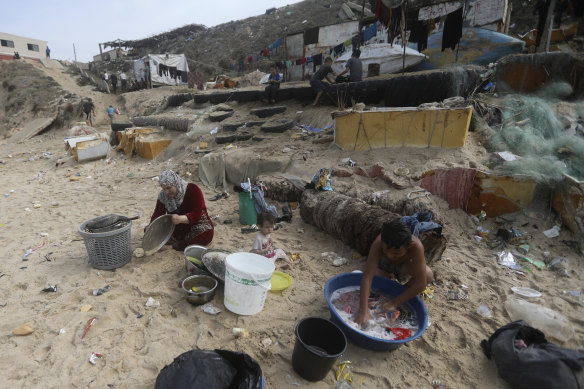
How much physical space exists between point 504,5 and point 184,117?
10.2m

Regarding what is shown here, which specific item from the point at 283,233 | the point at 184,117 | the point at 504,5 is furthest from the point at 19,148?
the point at 504,5

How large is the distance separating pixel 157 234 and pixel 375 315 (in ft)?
7.91

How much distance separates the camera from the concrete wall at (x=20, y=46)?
27.1m

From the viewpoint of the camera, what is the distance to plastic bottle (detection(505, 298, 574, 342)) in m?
2.27

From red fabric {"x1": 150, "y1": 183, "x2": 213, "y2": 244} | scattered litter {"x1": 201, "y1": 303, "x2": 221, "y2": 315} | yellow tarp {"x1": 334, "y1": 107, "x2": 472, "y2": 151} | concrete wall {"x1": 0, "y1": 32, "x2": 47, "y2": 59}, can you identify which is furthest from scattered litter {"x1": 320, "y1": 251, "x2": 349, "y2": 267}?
concrete wall {"x1": 0, "y1": 32, "x2": 47, "y2": 59}

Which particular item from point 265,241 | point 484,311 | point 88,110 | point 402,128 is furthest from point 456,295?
point 88,110

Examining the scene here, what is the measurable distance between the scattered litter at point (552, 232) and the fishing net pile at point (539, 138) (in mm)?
603

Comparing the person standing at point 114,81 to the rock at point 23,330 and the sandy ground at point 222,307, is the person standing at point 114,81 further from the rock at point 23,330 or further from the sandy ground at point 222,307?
the rock at point 23,330

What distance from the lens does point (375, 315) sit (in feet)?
7.82

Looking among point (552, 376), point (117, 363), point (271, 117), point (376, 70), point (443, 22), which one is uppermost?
point (443, 22)

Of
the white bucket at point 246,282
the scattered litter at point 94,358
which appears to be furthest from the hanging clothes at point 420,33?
the scattered litter at point 94,358

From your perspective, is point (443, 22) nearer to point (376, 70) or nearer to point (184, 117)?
point (376, 70)

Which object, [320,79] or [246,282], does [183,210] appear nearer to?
[246,282]

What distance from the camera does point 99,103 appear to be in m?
17.6
